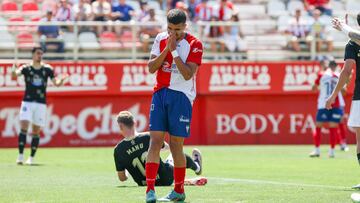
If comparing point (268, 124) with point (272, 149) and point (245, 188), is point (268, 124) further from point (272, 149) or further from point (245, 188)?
point (245, 188)

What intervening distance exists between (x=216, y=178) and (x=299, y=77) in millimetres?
14910

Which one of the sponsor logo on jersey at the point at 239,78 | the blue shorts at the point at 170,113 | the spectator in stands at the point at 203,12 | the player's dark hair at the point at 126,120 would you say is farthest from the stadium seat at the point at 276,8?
the blue shorts at the point at 170,113

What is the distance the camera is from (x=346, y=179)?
56.0ft

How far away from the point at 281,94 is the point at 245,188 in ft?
55.6

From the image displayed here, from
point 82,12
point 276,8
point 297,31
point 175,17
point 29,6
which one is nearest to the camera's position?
point 175,17

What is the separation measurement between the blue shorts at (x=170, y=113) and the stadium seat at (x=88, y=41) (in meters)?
18.0

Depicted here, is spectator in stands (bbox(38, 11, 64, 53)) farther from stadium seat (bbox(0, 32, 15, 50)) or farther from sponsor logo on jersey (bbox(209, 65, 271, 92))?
sponsor logo on jersey (bbox(209, 65, 271, 92))

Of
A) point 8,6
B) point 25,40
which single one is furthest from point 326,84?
point 8,6

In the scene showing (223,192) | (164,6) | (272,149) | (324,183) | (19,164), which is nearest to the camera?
(223,192)

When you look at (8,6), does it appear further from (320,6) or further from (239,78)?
(320,6)

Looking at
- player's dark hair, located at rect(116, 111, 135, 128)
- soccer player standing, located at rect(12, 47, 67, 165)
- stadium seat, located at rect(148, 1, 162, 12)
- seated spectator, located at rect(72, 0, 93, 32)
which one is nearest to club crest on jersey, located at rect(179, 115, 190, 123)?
player's dark hair, located at rect(116, 111, 135, 128)

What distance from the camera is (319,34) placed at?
107ft

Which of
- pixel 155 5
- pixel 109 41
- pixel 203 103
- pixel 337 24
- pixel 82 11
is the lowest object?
pixel 203 103

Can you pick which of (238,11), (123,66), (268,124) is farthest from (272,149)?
(238,11)
